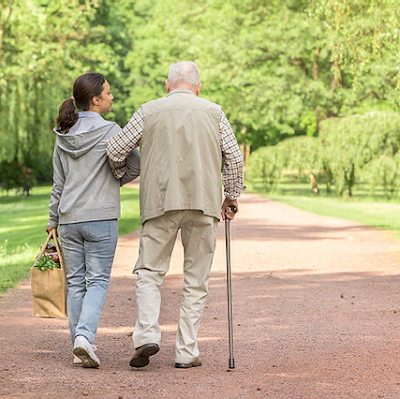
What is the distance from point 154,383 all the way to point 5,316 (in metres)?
3.05

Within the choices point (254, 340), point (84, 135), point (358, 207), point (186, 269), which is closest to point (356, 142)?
point (358, 207)

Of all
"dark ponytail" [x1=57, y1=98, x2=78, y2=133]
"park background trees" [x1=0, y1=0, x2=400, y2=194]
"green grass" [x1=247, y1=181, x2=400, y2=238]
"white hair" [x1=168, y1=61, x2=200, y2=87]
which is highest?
"park background trees" [x1=0, y1=0, x2=400, y2=194]

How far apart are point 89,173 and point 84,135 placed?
0.81 feet

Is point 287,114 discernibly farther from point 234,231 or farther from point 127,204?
point 234,231

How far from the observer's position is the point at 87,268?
5.78m

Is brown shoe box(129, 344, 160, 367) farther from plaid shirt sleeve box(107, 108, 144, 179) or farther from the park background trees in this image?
the park background trees

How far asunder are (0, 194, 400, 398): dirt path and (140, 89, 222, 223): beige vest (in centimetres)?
104

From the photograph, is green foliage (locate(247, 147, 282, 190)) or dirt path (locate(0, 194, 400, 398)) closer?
dirt path (locate(0, 194, 400, 398))

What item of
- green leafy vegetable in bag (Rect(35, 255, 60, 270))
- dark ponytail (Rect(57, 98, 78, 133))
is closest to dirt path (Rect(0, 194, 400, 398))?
green leafy vegetable in bag (Rect(35, 255, 60, 270))

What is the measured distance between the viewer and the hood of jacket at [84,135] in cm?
572

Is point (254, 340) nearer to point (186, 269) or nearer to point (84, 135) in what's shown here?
point (186, 269)

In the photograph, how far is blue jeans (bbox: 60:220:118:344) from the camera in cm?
568

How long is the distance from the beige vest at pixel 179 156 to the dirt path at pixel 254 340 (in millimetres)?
1044

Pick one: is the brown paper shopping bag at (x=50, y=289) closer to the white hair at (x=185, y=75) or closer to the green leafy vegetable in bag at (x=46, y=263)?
the green leafy vegetable in bag at (x=46, y=263)
